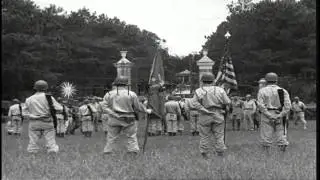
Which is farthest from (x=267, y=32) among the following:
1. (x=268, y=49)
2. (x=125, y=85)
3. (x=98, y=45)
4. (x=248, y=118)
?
(x=125, y=85)

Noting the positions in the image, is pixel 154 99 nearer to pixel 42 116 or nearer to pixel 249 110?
pixel 42 116

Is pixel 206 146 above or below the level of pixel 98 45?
below

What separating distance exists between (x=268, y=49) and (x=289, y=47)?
2.10m

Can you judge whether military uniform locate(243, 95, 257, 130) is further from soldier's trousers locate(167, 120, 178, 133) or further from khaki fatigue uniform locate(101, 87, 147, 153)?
khaki fatigue uniform locate(101, 87, 147, 153)

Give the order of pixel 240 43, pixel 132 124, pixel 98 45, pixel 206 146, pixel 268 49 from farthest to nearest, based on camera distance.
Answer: pixel 98 45 < pixel 240 43 < pixel 268 49 < pixel 132 124 < pixel 206 146

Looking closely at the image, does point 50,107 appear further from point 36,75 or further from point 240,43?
point 240,43

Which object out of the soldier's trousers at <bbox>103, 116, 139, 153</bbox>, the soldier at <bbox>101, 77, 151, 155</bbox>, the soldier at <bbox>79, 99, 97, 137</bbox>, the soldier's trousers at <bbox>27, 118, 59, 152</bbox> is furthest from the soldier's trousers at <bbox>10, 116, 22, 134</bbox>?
the soldier's trousers at <bbox>103, 116, 139, 153</bbox>

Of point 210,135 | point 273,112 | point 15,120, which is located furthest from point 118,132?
Answer: point 15,120

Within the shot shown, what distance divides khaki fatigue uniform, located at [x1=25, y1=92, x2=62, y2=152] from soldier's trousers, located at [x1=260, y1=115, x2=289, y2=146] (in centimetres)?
463

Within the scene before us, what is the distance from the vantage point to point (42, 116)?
42.7 ft

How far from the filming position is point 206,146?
1200cm

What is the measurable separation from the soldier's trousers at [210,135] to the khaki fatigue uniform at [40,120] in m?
3.30

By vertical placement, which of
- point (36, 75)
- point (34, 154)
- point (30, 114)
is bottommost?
point (34, 154)

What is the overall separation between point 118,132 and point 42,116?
5.84ft
